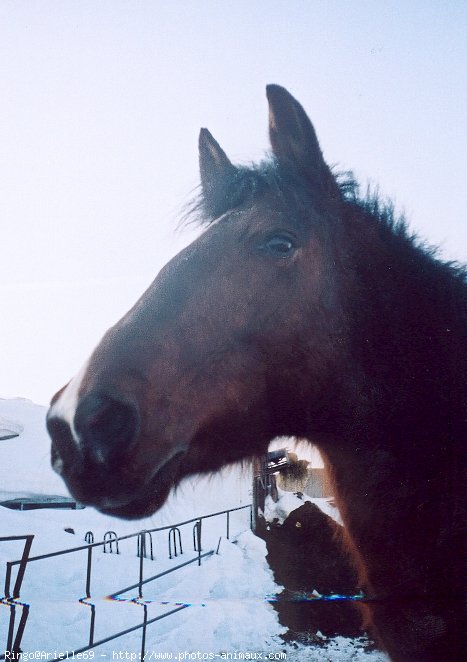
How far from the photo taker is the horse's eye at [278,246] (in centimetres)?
179

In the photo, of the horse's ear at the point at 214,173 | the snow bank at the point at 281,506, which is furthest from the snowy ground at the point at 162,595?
the horse's ear at the point at 214,173

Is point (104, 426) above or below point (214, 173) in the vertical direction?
below

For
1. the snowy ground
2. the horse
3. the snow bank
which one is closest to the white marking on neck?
the horse

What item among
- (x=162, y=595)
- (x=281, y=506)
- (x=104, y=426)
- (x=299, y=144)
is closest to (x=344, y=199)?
(x=299, y=144)

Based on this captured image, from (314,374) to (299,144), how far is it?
3.64 ft

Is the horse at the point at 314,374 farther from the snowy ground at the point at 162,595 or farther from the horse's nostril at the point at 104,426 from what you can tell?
the snowy ground at the point at 162,595

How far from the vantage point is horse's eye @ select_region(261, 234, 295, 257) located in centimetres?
179

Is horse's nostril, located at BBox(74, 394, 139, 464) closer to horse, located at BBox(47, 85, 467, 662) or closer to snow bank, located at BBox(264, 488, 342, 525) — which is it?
→ horse, located at BBox(47, 85, 467, 662)

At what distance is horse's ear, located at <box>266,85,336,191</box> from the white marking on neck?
1.35m

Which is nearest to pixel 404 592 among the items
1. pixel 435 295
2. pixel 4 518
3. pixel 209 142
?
pixel 435 295

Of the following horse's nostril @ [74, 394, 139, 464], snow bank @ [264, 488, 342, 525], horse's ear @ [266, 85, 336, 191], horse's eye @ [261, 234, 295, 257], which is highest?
horse's ear @ [266, 85, 336, 191]

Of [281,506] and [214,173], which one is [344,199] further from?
[281,506]

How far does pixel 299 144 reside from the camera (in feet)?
6.52

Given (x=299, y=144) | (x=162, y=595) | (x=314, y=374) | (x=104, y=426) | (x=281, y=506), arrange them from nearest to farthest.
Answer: (x=104, y=426), (x=314, y=374), (x=299, y=144), (x=162, y=595), (x=281, y=506)
